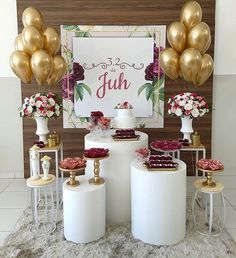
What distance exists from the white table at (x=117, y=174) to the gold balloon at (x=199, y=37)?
1.20m

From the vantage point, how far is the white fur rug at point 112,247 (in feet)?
8.82

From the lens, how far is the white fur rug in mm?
2688

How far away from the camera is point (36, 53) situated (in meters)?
3.55

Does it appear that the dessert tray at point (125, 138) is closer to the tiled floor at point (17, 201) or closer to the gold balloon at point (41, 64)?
the gold balloon at point (41, 64)

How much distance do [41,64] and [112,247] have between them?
194cm

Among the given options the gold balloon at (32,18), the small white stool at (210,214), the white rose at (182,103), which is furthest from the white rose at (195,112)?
the gold balloon at (32,18)

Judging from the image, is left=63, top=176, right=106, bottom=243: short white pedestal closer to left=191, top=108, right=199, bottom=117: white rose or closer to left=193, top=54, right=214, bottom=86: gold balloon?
left=191, top=108, right=199, bottom=117: white rose

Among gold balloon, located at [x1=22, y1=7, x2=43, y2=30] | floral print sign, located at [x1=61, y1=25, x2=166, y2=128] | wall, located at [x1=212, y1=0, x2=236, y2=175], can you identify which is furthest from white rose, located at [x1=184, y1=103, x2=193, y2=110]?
gold balloon, located at [x1=22, y1=7, x2=43, y2=30]

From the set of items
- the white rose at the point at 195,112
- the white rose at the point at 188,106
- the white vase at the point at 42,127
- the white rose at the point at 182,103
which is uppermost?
the white rose at the point at 182,103

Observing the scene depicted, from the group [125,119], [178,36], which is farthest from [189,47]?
[125,119]

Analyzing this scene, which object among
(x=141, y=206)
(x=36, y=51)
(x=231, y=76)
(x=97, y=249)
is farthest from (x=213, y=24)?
(x=97, y=249)

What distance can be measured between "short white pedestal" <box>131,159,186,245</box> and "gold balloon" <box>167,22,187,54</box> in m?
1.45

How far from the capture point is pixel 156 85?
4418 mm

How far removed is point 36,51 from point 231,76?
250 centimetres
